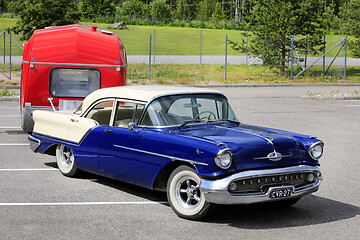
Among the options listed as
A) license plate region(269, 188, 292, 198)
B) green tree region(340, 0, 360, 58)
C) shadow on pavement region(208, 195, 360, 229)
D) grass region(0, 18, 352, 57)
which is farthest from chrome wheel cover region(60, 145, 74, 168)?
grass region(0, 18, 352, 57)

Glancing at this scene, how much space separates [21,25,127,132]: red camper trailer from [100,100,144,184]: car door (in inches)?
196

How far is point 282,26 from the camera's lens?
108 ft

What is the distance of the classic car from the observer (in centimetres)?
677

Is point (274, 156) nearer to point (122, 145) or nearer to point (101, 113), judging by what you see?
point (122, 145)

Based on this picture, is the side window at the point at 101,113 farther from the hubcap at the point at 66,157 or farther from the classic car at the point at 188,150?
the hubcap at the point at 66,157

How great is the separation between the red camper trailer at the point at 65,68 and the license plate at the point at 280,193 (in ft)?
23.9

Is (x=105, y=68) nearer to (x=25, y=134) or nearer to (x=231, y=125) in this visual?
(x=25, y=134)

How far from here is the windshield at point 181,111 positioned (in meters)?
7.83

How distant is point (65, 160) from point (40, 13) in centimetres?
2451

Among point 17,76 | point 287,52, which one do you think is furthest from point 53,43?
point 287,52

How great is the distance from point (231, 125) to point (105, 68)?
6247mm

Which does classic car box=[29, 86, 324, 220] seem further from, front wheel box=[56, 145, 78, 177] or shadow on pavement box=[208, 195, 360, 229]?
shadow on pavement box=[208, 195, 360, 229]

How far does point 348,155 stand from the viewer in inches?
454

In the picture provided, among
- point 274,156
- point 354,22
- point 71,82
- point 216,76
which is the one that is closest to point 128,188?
point 274,156
